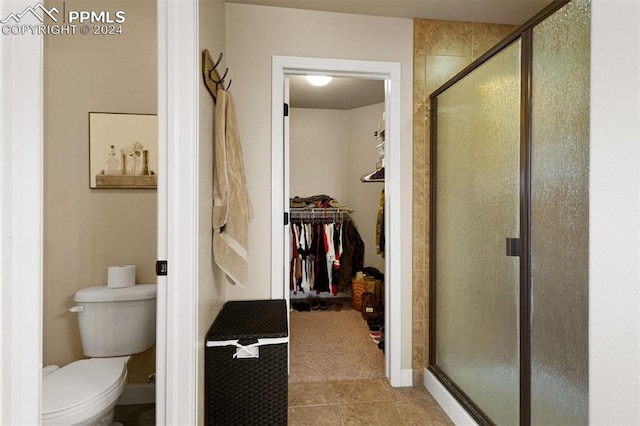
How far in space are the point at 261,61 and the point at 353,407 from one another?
226 centimetres

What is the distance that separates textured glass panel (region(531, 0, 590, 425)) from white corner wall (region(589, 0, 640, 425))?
0.91ft

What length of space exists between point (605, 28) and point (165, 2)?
1388mm

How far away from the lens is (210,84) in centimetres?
146

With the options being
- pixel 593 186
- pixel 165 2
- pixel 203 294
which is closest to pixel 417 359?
pixel 203 294

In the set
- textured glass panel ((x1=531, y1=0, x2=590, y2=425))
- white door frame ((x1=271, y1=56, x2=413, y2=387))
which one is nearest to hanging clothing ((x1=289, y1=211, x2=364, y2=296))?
white door frame ((x1=271, y1=56, x2=413, y2=387))

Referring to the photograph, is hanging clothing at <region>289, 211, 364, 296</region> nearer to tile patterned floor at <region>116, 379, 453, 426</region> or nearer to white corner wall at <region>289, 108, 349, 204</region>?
white corner wall at <region>289, 108, 349, 204</region>

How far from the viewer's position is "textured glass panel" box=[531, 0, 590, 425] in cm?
108

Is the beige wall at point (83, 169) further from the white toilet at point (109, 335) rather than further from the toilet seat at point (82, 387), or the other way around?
the toilet seat at point (82, 387)

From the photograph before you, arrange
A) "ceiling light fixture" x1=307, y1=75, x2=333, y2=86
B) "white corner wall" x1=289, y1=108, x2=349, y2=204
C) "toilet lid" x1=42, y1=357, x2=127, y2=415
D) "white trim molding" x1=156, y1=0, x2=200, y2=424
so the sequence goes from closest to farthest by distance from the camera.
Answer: "white trim molding" x1=156, y1=0, x2=200, y2=424, "toilet lid" x1=42, y1=357, x2=127, y2=415, "ceiling light fixture" x1=307, y1=75, x2=333, y2=86, "white corner wall" x1=289, y1=108, x2=349, y2=204

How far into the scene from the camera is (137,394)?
199 cm

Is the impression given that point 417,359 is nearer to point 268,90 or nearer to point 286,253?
point 286,253

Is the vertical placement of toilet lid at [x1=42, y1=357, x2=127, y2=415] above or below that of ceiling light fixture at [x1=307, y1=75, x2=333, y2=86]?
below

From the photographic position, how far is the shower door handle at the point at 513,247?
1364 mm

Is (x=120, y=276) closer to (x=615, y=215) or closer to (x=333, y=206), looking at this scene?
(x=615, y=215)
